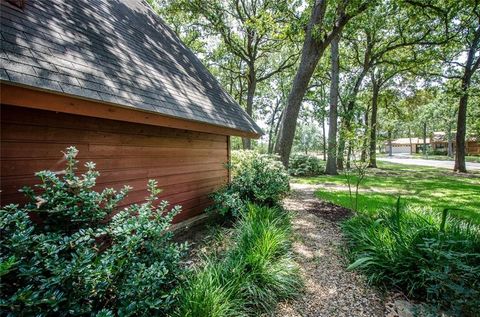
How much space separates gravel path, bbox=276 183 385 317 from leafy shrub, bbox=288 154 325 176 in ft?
29.0

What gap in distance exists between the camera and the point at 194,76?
6.38m

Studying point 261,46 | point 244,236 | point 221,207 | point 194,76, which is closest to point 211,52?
point 261,46

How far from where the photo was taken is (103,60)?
11.5ft

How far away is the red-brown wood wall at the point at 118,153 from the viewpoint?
275cm

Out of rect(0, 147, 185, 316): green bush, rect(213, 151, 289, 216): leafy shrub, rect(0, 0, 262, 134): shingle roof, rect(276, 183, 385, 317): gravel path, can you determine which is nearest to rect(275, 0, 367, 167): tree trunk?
rect(213, 151, 289, 216): leafy shrub

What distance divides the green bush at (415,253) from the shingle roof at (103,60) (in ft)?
11.5

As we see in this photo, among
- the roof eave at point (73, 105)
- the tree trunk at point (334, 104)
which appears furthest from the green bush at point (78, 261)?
the tree trunk at point (334, 104)

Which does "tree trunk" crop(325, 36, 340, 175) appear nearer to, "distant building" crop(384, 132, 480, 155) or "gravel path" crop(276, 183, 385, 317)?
"gravel path" crop(276, 183, 385, 317)

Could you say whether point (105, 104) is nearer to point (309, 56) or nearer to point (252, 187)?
point (252, 187)

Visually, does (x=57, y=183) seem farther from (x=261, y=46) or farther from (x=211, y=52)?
(x=211, y=52)

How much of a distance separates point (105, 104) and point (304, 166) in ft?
42.5

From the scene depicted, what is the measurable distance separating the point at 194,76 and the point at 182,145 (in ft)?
7.15

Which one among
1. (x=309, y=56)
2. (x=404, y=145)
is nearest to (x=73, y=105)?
(x=309, y=56)

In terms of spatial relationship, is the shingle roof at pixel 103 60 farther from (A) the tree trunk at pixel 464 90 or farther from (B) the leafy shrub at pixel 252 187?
(A) the tree trunk at pixel 464 90
